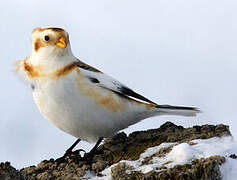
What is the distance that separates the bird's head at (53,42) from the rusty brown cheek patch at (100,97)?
45cm

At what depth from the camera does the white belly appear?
28.7 feet

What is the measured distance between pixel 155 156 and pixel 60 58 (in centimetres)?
226

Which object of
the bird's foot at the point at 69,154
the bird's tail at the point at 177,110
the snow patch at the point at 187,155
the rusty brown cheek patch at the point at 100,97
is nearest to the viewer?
the snow patch at the point at 187,155

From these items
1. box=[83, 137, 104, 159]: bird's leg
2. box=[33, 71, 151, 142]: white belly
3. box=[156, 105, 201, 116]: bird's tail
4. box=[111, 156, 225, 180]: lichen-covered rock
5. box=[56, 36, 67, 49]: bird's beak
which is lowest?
box=[111, 156, 225, 180]: lichen-covered rock

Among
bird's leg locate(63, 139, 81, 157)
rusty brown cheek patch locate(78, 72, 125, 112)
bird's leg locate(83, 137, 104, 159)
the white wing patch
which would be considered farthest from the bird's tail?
bird's leg locate(63, 139, 81, 157)

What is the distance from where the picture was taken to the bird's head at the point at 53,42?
8.86 metres

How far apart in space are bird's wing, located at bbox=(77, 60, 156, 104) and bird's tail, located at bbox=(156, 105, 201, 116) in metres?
0.24

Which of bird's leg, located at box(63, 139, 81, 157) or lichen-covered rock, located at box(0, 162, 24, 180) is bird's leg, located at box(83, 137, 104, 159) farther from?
lichen-covered rock, located at box(0, 162, 24, 180)

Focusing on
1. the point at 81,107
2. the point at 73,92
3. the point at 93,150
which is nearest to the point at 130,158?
the point at 93,150

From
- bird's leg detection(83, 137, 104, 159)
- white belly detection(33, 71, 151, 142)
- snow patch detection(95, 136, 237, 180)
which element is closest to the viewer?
snow patch detection(95, 136, 237, 180)

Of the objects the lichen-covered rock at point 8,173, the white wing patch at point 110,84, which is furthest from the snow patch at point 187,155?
the white wing patch at point 110,84

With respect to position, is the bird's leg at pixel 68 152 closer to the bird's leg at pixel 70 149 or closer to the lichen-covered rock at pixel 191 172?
the bird's leg at pixel 70 149

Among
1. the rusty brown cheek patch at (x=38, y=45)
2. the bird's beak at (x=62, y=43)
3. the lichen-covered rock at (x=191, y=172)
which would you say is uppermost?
the rusty brown cheek patch at (x=38, y=45)

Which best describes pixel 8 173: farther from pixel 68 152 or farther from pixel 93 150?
pixel 68 152
